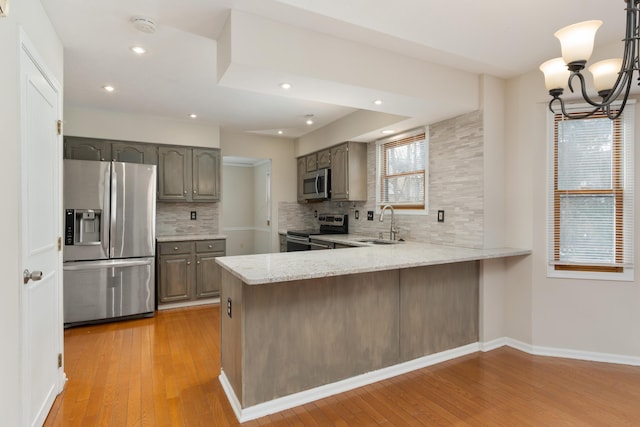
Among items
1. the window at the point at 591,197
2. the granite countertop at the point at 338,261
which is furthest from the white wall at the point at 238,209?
the window at the point at 591,197

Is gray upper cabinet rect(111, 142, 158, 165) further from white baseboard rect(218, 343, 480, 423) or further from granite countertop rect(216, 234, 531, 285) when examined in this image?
white baseboard rect(218, 343, 480, 423)

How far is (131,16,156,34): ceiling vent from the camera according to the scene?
2.17 meters

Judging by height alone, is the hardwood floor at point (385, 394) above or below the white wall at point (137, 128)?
below

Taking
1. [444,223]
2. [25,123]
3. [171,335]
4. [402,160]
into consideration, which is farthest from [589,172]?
[171,335]

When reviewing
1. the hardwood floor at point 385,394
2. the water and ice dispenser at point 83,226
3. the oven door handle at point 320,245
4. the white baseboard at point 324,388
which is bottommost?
the hardwood floor at point 385,394

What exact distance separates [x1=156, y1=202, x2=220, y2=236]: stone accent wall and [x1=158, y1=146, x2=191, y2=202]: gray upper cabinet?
A: 0.91ft

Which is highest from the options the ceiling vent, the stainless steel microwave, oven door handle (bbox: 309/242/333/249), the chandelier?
the ceiling vent

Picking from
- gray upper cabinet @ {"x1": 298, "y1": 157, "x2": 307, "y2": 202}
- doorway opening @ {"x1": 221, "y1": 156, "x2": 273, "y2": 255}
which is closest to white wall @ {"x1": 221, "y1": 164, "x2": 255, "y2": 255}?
doorway opening @ {"x1": 221, "y1": 156, "x2": 273, "y2": 255}

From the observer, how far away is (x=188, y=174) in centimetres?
476

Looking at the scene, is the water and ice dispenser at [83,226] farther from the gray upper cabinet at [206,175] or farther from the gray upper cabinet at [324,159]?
the gray upper cabinet at [324,159]

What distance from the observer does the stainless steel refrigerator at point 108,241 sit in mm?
3662

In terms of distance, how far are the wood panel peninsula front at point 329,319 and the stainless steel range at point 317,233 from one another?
5.94ft

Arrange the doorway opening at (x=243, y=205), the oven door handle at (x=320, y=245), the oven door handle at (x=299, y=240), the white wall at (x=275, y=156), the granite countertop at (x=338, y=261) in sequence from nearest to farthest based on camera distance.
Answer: the granite countertop at (x=338, y=261) < the oven door handle at (x=320, y=245) < the oven door handle at (x=299, y=240) < the white wall at (x=275, y=156) < the doorway opening at (x=243, y=205)

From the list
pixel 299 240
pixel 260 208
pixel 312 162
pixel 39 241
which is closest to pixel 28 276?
pixel 39 241
